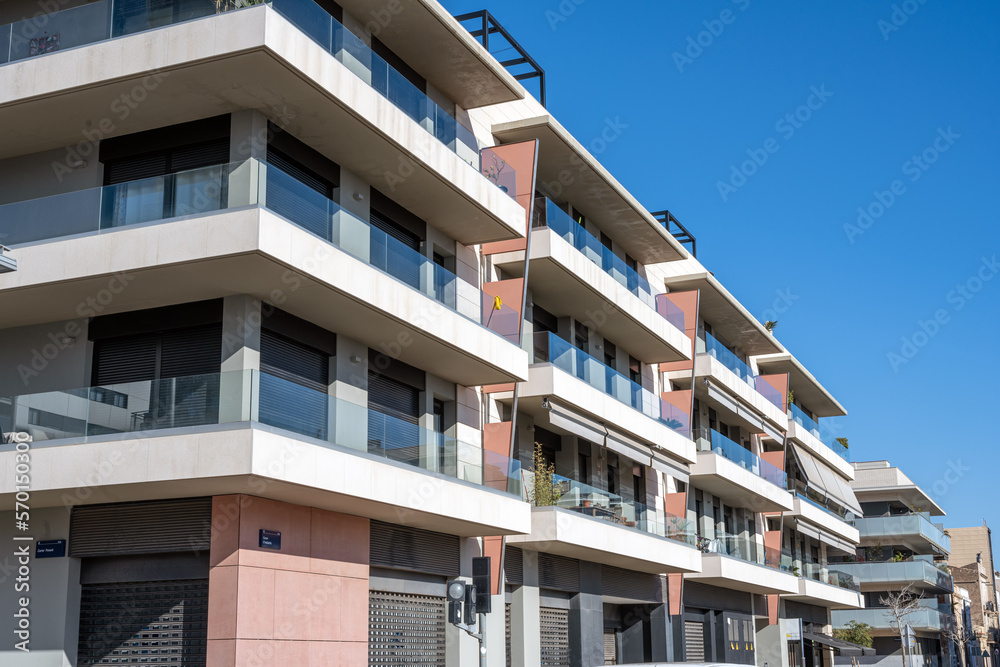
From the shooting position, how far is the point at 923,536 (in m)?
55.4

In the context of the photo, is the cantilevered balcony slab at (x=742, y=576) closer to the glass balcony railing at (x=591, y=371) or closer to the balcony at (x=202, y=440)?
the glass balcony railing at (x=591, y=371)

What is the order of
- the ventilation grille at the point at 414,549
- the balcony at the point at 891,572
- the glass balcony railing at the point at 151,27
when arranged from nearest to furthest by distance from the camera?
1. the glass balcony railing at the point at 151,27
2. the ventilation grille at the point at 414,549
3. the balcony at the point at 891,572

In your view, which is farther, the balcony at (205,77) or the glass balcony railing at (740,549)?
the glass balcony railing at (740,549)

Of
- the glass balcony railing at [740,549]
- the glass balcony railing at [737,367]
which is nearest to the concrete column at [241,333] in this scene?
the glass balcony railing at [740,549]

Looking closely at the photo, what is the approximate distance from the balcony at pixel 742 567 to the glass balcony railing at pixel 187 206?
56.5 feet

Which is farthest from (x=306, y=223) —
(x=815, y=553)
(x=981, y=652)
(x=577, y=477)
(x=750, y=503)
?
(x=981, y=652)

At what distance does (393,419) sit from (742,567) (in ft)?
60.6

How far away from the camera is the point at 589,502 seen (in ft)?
74.6

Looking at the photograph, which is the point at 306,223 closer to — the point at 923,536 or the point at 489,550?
the point at 489,550

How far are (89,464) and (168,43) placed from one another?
19.8 feet

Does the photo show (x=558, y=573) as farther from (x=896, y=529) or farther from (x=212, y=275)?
(x=896, y=529)

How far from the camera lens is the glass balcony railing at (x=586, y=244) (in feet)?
76.3

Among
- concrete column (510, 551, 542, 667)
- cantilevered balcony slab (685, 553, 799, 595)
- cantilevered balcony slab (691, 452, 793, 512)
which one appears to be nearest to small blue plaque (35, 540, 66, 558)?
concrete column (510, 551, 542, 667)

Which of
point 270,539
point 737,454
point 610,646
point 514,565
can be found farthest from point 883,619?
point 270,539
